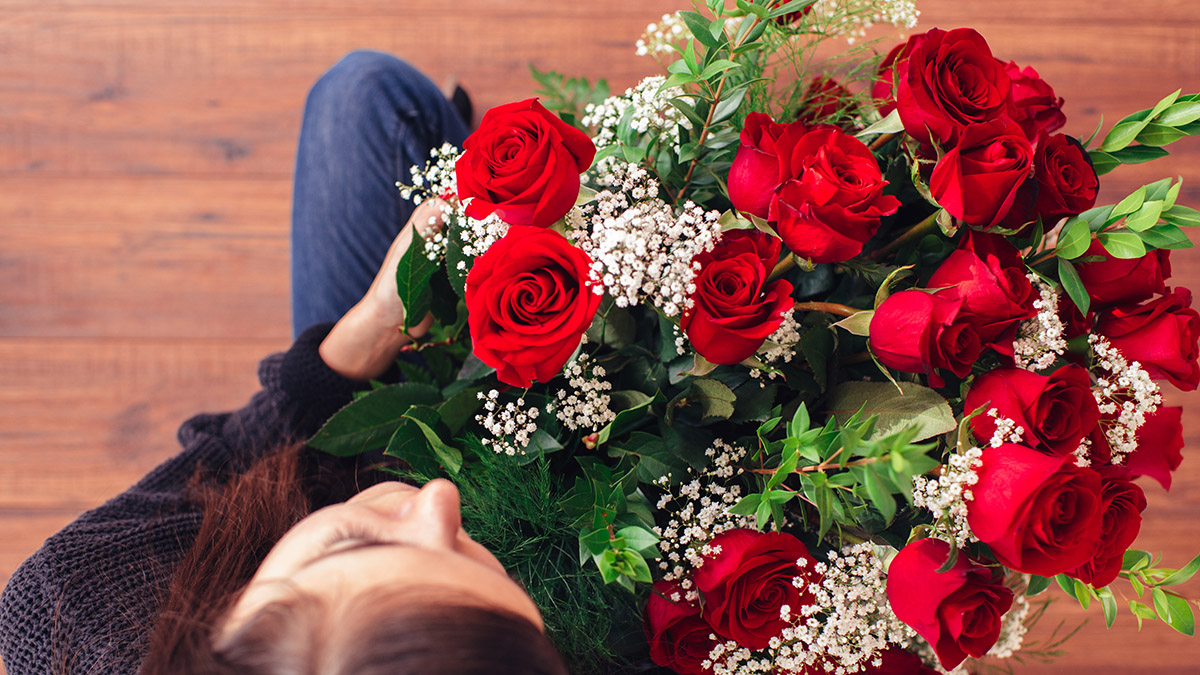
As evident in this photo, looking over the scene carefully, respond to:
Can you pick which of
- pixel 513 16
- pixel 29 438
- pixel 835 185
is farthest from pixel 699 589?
pixel 29 438

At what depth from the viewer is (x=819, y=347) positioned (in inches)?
19.1

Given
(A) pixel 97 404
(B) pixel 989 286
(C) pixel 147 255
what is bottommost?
(A) pixel 97 404

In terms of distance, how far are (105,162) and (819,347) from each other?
4.23 feet

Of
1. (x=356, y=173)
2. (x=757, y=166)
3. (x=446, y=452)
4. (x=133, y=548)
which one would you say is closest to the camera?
(x=757, y=166)

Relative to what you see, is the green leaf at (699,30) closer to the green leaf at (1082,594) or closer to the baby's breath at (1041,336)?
the baby's breath at (1041,336)

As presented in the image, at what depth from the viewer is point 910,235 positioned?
48 centimetres

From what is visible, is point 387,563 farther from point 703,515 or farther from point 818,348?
point 818,348

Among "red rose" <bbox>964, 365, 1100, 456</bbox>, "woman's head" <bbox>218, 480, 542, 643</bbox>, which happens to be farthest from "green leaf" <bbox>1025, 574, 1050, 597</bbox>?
"woman's head" <bbox>218, 480, 542, 643</bbox>

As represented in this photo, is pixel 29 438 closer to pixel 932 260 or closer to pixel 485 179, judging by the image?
pixel 485 179

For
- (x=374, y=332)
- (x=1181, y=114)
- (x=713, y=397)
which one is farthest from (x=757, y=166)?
(x=374, y=332)

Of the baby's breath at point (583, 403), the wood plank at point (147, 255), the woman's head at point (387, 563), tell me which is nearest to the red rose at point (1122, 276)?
the baby's breath at point (583, 403)

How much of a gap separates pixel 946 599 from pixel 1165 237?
26 centimetres

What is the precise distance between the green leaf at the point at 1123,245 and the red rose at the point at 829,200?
0.14m

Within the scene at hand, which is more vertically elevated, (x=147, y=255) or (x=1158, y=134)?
(x=1158, y=134)
